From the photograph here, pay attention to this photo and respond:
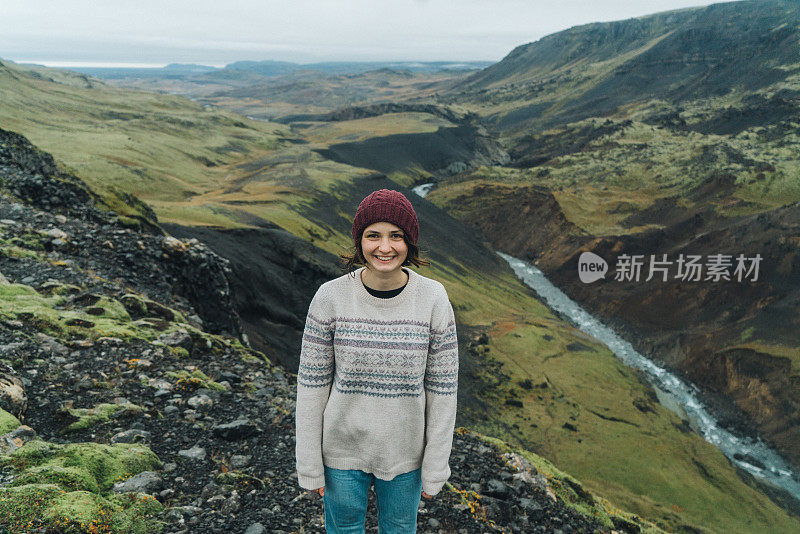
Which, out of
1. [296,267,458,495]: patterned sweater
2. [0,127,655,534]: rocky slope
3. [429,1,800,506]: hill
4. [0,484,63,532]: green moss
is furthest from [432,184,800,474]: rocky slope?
[0,484,63,532]: green moss

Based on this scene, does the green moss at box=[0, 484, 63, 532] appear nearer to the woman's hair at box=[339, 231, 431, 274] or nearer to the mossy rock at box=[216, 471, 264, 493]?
the mossy rock at box=[216, 471, 264, 493]

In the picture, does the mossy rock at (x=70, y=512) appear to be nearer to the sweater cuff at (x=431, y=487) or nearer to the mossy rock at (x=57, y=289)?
the sweater cuff at (x=431, y=487)

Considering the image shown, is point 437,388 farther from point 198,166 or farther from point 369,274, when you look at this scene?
point 198,166

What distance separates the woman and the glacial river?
139 ft

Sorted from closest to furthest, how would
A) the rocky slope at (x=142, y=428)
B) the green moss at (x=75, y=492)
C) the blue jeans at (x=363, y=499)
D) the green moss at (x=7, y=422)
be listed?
the blue jeans at (x=363, y=499) < the green moss at (x=75, y=492) < the rocky slope at (x=142, y=428) < the green moss at (x=7, y=422)

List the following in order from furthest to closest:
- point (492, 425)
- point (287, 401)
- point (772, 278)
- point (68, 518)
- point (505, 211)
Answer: point (505, 211) < point (772, 278) < point (492, 425) < point (287, 401) < point (68, 518)

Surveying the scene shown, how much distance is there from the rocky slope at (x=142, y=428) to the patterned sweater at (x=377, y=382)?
2758 millimetres

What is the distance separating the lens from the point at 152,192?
180ft

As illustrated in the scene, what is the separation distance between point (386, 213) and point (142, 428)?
6137 mm

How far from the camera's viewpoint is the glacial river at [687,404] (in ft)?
111

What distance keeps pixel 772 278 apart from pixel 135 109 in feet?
504

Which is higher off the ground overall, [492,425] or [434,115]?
[434,115]

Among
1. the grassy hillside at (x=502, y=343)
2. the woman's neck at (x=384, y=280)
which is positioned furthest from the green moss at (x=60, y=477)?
the grassy hillside at (x=502, y=343)

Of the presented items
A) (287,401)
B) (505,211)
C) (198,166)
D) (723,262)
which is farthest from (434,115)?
(287,401)
